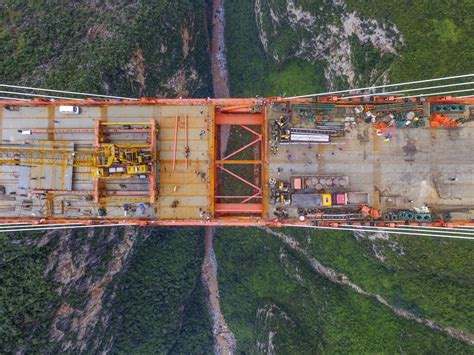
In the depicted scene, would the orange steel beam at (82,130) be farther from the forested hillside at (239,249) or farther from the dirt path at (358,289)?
the dirt path at (358,289)

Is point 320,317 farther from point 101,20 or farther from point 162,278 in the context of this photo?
point 101,20

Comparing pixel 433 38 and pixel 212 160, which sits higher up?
pixel 433 38

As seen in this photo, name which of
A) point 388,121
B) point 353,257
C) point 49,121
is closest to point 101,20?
point 49,121

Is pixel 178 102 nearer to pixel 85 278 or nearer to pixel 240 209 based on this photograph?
pixel 240 209

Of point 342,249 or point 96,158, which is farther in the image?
point 342,249

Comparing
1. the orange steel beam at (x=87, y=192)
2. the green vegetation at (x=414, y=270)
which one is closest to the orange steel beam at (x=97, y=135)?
the orange steel beam at (x=87, y=192)

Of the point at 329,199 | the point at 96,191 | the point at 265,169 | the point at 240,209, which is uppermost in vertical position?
the point at 265,169

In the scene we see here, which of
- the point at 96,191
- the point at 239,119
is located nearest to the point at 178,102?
the point at 239,119
